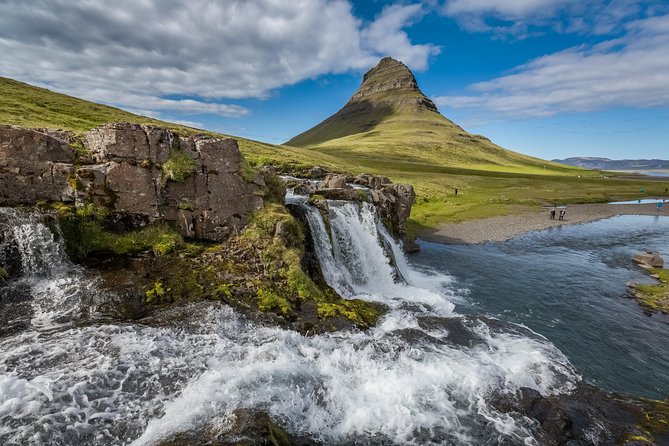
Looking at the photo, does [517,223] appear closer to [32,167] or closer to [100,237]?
[100,237]

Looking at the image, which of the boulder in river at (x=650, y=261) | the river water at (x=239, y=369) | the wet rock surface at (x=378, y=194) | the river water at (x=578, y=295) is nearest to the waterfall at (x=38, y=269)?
the river water at (x=239, y=369)

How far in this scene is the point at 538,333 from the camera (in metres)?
22.8

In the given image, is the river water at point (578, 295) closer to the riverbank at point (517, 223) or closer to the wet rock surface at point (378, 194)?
the riverbank at point (517, 223)

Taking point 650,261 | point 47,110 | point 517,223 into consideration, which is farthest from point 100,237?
point 517,223

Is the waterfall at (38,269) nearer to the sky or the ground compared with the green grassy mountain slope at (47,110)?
→ nearer to the ground

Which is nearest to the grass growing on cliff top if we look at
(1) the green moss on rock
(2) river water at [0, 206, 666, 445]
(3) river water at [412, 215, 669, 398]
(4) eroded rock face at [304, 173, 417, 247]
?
(2) river water at [0, 206, 666, 445]

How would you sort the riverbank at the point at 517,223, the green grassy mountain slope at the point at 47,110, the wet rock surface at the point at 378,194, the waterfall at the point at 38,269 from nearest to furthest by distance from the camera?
the waterfall at the point at 38,269
the wet rock surface at the point at 378,194
the green grassy mountain slope at the point at 47,110
the riverbank at the point at 517,223

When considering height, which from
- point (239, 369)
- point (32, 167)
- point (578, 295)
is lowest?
point (578, 295)

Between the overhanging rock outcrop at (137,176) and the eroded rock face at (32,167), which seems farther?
the overhanging rock outcrop at (137,176)

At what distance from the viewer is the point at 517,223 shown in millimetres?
63156

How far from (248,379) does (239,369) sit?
0.69 metres

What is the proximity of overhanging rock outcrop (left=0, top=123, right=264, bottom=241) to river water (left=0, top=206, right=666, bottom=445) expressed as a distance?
2521 millimetres

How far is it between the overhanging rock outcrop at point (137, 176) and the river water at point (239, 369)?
8.27 ft

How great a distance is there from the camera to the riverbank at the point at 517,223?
52.3m
